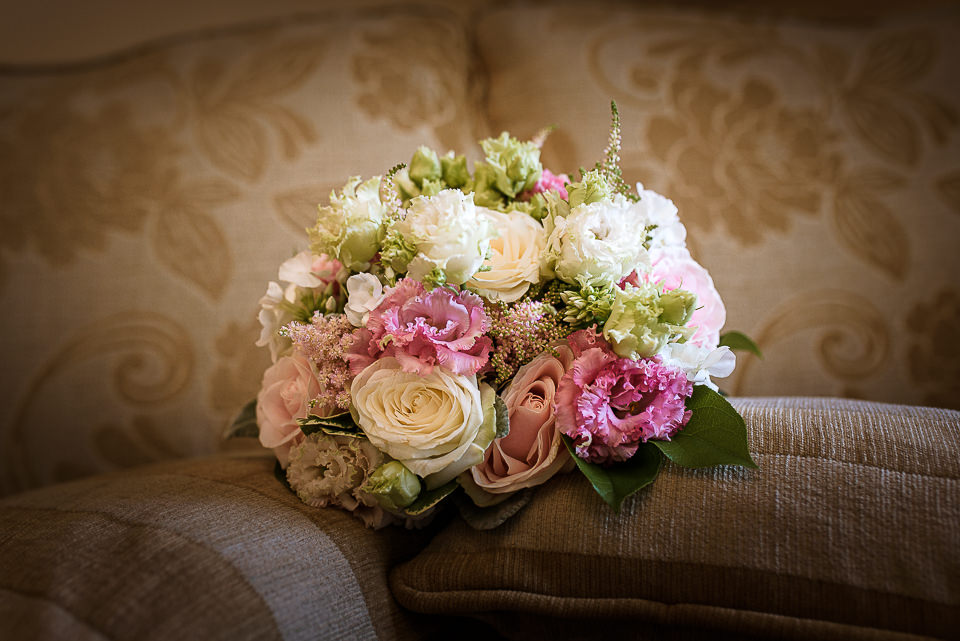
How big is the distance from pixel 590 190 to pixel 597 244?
7 centimetres

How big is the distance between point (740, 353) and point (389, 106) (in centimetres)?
59

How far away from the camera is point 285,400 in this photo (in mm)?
622

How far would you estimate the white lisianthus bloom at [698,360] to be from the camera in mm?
542

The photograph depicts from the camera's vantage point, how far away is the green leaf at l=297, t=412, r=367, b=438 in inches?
22.0

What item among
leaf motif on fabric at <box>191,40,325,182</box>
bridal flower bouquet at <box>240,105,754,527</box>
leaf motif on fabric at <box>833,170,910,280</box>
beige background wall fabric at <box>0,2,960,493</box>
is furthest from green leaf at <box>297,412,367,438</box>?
leaf motif on fabric at <box>833,170,910,280</box>

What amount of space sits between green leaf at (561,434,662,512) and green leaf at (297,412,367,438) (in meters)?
0.18

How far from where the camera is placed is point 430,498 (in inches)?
21.2

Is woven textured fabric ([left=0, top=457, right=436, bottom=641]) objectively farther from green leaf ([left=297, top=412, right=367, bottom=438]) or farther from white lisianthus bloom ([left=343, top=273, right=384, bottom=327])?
white lisianthus bloom ([left=343, top=273, right=384, bottom=327])

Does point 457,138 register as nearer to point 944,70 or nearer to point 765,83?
point 765,83

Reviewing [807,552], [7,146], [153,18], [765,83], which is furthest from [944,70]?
[153,18]

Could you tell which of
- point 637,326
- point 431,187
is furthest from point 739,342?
point 431,187

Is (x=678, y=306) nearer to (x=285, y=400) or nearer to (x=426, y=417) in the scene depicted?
(x=426, y=417)

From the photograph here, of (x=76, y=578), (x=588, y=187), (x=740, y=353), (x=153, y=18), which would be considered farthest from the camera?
(x=153, y=18)

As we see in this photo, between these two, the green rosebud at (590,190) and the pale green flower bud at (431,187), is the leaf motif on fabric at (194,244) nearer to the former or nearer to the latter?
the pale green flower bud at (431,187)
